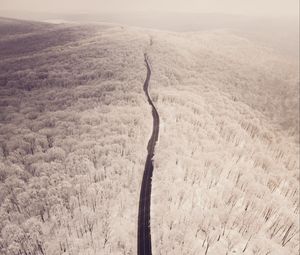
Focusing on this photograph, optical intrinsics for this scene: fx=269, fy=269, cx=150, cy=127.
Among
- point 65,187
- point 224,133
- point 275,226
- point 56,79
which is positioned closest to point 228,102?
point 224,133

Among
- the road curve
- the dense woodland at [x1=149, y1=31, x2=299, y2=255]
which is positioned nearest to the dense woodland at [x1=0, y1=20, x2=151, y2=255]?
the road curve

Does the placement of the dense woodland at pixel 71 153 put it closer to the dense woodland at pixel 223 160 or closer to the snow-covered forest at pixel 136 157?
the snow-covered forest at pixel 136 157

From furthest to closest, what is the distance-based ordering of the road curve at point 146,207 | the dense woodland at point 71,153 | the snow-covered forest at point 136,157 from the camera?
the snow-covered forest at point 136,157, the dense woodland at point 71,153, the road curve at point 146,207

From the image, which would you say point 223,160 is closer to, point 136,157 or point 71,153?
point 136,157

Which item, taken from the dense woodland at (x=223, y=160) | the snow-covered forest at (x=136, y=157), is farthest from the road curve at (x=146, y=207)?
the dense woodland at (x=223, y=160)

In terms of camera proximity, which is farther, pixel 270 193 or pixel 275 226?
pixel 270 193

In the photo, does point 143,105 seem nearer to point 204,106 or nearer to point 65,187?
point 204,106
